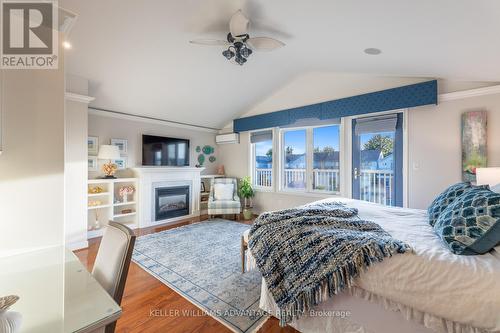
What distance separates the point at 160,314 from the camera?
72.8 inches

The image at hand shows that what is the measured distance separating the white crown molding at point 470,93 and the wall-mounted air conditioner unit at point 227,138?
3.82 meters

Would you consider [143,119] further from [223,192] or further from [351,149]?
[351,149]

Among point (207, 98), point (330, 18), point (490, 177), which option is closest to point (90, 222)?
point (207, 98)

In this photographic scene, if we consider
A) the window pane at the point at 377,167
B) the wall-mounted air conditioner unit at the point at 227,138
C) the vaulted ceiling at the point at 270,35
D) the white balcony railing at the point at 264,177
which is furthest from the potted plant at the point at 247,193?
the window pane at the point at 377,167

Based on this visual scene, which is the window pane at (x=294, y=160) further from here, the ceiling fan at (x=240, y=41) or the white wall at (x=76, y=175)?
the white wall at (x=76, y=175)

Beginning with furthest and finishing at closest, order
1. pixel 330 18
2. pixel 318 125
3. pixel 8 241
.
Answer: pixel 318 125
pixel 330 18
pixel 8 241

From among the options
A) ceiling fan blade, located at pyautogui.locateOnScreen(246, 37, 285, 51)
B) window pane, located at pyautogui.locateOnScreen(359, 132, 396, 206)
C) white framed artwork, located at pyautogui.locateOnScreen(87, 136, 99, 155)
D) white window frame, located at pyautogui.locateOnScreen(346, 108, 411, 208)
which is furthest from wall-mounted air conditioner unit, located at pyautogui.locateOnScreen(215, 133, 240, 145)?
ceiling fan blade, located at pyautogui.locateOnScreen(246, 37, 285, 51)

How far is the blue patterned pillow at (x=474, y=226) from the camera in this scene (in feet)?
4.11

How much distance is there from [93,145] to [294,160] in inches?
149

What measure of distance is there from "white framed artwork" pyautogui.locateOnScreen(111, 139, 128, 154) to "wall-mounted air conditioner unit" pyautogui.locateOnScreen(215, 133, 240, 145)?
219 cm

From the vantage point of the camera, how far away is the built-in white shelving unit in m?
3.71

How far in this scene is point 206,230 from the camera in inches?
158

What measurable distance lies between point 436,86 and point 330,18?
208cm

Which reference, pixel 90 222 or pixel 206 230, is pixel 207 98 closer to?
pixel 206 230
